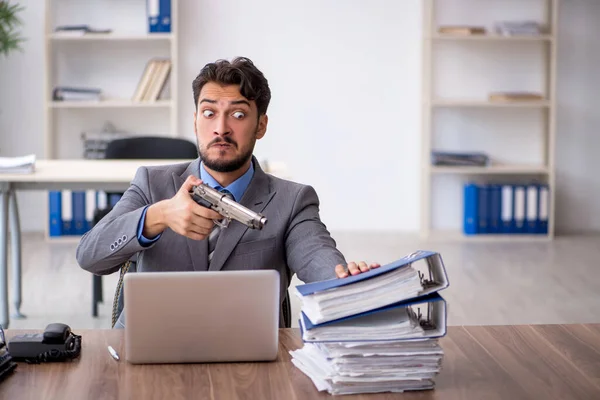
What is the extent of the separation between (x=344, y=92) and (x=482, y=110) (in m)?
1.03

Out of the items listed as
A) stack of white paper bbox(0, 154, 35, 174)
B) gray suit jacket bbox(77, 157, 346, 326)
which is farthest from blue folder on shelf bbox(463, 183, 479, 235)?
gray suit jacket bbox(77, 157, 346, 326)

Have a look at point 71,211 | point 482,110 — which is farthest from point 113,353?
point 482,110

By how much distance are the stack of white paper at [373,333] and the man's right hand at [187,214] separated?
356 mm

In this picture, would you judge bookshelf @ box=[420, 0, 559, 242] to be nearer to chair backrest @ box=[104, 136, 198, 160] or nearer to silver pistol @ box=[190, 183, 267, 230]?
chair backrest @ box=[104, 136, 198, 160]

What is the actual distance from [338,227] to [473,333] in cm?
484

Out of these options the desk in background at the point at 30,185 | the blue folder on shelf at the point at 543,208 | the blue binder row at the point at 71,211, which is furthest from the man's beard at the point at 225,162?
the blue folder on shelf at the point at 543,208

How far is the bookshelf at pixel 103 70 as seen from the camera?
645 cm

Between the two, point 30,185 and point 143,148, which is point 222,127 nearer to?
point 30,185

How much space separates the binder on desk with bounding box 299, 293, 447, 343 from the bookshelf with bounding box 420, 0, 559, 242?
4.95 m

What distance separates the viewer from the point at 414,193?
6789mm

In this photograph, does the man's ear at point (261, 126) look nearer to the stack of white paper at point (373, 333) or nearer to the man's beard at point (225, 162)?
the man's beard at point (225, 162)

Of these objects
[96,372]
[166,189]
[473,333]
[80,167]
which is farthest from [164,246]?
[80,167]

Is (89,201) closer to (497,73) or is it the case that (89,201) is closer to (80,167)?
(80,167)

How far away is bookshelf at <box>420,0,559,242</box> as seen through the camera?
6535mm
